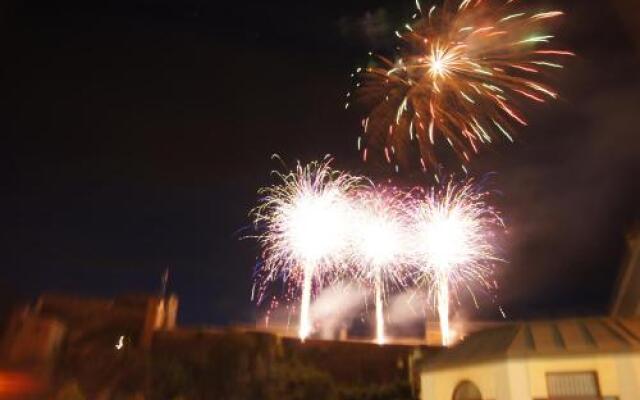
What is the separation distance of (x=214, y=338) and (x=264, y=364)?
14.6ft

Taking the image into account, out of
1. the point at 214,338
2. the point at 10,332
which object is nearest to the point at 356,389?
the point at 214,338

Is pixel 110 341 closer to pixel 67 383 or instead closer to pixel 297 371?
pixel 67 383

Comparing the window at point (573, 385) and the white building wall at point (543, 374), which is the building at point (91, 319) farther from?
the window at point (573, 385)

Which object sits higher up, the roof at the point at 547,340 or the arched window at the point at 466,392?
the roof at the point at 547,340

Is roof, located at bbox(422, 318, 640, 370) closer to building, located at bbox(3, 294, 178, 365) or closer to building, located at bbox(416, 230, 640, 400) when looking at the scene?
building, located at bbox(416, 230, 640, 400)

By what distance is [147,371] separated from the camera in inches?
1328

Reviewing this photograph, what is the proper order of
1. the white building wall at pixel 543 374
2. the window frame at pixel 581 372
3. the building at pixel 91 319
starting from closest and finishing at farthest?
the white building wall at pixel 543 374 → the window frame at pixel 581 372 → the building at pixel 91 319

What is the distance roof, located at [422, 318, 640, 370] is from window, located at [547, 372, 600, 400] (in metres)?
0.74

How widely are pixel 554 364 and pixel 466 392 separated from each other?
3.79m

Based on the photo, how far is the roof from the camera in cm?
1806

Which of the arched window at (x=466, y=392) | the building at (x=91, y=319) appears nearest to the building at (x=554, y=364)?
the arched window at (x=466, y=392)

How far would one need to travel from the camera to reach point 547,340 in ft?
63.4

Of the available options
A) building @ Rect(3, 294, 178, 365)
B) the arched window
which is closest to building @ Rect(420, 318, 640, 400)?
the arched window

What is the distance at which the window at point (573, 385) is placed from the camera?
17.5 meters
